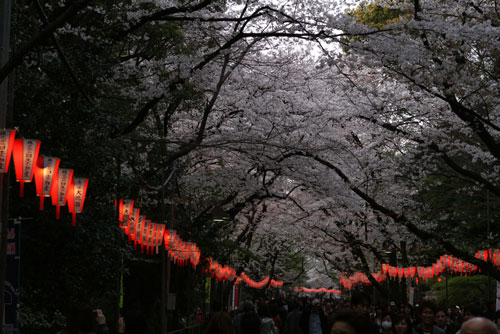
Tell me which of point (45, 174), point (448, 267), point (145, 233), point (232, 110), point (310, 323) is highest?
point (232, 110)

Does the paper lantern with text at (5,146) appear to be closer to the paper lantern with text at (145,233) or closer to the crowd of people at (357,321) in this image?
the crowd of people at (357,321)

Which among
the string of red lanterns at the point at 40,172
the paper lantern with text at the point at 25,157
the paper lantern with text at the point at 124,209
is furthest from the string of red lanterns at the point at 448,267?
the paper lantern with text at the point at 25,157

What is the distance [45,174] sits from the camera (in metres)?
10.5

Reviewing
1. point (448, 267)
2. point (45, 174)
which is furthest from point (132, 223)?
point (448, 267)

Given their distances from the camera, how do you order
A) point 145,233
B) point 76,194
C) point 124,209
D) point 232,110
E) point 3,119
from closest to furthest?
point 3,119
point 76,194
point 124,209
point 145,233
point 232,110

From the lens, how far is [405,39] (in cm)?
1338

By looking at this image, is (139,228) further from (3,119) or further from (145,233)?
(3,119)

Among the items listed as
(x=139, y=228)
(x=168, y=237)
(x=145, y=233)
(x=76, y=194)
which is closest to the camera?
(x=76, y=194)

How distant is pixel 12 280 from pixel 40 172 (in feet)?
5.46

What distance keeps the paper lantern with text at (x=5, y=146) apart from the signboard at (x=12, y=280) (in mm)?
919

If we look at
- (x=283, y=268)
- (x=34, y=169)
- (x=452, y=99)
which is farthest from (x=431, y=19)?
(x=283, y=268)

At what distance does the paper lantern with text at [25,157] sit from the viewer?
9.75 metres

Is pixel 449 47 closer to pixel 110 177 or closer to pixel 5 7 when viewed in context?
pixel 110 177

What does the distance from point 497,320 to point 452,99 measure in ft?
19.5
